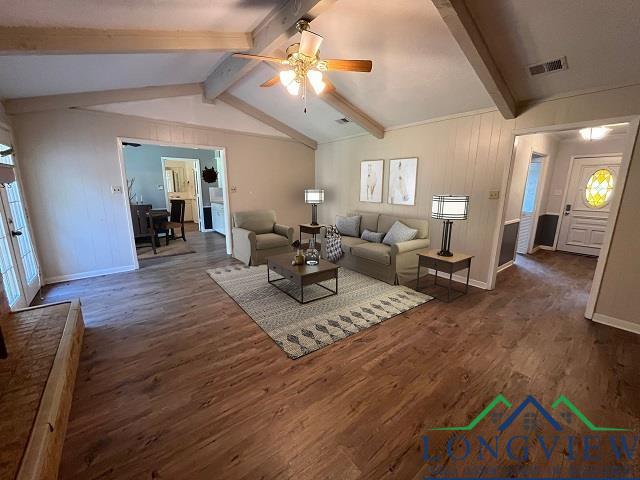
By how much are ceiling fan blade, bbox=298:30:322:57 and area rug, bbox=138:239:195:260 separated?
14.8 ft

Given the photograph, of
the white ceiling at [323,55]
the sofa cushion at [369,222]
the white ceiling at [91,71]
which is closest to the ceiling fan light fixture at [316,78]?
the white ceiling at [323,55]

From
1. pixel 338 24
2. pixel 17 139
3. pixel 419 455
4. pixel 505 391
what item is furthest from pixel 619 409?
pixel 17 139

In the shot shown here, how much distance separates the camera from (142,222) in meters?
5.45

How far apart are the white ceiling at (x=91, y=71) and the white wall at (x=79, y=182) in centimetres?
49

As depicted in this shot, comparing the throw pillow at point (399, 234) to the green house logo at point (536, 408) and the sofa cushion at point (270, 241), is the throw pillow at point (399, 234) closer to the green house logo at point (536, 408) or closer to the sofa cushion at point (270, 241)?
the sofa cushion at point (270, 241)

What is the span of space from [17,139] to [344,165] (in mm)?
4959

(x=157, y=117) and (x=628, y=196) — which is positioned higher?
(x=157, y=117)

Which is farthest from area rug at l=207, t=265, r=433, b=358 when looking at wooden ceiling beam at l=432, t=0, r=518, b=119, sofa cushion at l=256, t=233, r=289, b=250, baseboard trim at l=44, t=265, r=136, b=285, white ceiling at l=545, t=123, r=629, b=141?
white ceiling at l=545, t=123, r=629, b=141

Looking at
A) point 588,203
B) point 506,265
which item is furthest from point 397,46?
point 588,203

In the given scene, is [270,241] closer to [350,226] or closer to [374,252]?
[350,226]

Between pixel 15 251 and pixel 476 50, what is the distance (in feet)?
17.0

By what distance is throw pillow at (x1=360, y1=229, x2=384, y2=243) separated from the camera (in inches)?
170

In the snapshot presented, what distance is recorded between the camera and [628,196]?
8.36ft

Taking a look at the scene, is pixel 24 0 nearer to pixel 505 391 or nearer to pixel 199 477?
pixel 199 477
